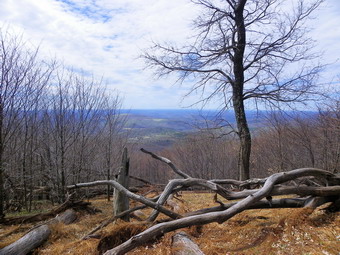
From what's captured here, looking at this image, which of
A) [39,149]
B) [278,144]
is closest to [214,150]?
[278,144]

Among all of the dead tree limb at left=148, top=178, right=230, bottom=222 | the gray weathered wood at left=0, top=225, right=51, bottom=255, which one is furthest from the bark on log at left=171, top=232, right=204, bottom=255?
the gray weathered wood at left=0, top=225, right=51, bottom=255

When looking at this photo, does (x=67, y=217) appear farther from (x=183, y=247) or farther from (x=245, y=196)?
(x=245, y=196)

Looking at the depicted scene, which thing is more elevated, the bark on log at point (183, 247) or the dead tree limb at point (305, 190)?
the dead tree limb at point (305, 190)

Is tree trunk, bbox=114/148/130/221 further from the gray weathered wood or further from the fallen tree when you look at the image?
the gray weathered wood

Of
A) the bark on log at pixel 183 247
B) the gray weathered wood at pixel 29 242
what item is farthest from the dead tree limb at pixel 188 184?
the gray weathered wood at pixel 29 242

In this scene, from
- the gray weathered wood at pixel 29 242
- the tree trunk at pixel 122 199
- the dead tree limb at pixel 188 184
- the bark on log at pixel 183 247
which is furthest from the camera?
the tree trunk at pixel 122 199

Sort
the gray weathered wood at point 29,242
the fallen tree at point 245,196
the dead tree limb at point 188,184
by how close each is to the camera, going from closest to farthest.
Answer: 1. the fallen tree at point 245,196
2. the gray weathered wood at point 29,242
3. the dead tree limb at point 188,184

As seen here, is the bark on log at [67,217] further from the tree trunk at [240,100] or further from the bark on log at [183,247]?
the tree trunk at [240,100]

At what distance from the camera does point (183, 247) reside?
286 centimetres

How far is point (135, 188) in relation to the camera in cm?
950

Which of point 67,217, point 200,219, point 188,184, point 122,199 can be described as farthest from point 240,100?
point 67,217

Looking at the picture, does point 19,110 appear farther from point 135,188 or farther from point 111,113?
point 135,188

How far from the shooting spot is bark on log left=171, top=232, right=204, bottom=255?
2760 mm

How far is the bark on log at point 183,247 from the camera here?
2760mm
